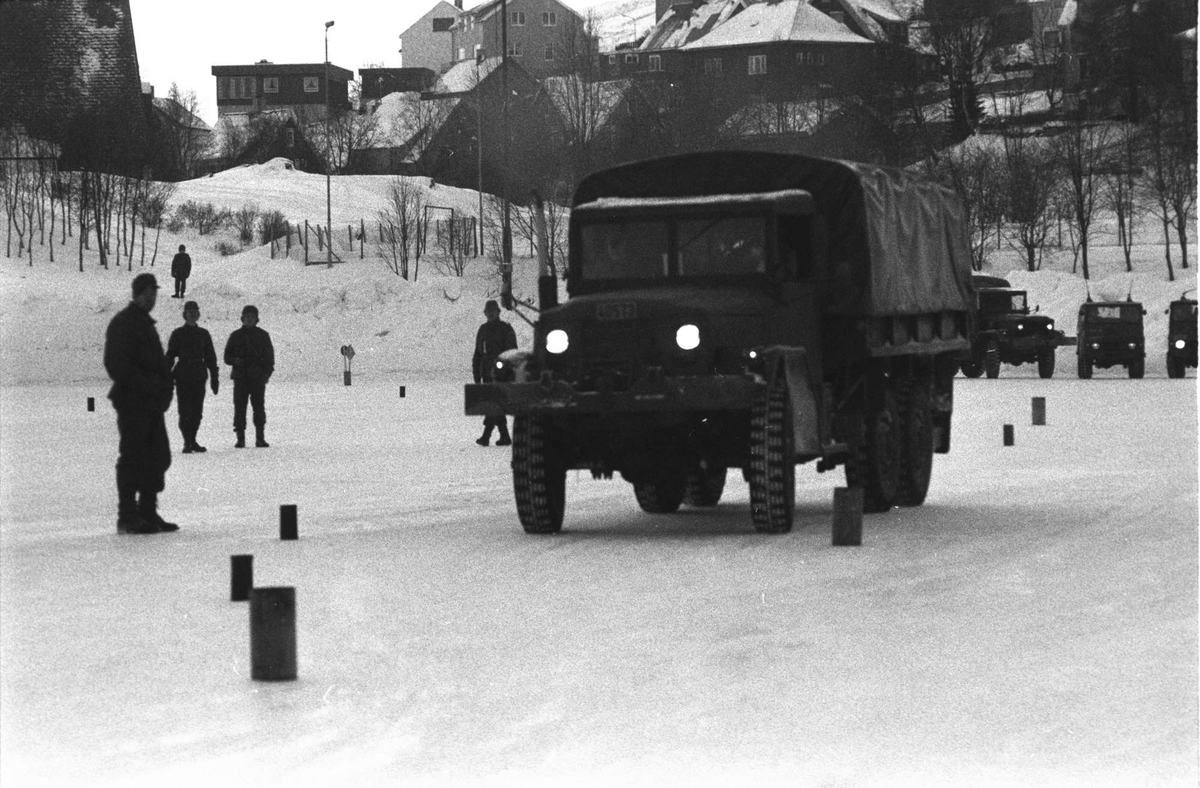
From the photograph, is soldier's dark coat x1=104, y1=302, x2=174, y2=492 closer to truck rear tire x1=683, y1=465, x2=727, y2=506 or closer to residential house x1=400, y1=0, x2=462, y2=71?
truck rear tire x1=683, y1=465, x2=727, y2=506

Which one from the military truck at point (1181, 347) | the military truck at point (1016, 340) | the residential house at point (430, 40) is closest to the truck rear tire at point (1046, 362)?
the military truck at point (1016, 340)

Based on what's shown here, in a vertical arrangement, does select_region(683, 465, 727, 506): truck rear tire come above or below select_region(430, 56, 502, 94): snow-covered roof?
below

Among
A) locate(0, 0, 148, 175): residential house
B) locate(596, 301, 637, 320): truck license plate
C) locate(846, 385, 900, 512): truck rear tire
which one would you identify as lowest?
locate(846, 385, 900, 512): truck rear tire

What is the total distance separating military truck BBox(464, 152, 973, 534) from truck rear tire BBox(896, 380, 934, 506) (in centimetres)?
2

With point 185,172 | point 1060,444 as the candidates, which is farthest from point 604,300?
point 185,172

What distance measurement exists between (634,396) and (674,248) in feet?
6.05

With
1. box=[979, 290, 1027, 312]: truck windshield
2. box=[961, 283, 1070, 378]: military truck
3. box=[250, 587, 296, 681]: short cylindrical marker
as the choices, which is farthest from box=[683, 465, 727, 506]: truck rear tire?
box=[979, 290, 1027, 312]: truck windshield

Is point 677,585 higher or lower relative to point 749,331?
lower

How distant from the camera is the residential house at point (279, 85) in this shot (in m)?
138

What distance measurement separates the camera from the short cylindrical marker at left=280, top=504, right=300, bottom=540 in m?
14.8

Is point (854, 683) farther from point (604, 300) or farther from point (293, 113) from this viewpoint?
point (293, 113)

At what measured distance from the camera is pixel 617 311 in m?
15.2

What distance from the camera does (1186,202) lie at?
7488cm

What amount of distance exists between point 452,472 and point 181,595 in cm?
976
